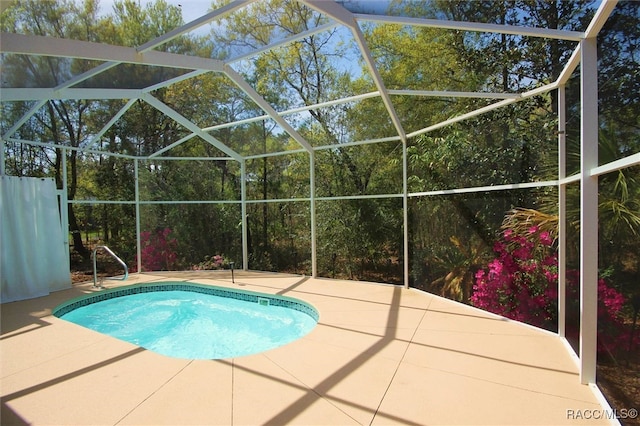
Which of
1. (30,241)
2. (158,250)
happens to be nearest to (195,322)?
(30,241)

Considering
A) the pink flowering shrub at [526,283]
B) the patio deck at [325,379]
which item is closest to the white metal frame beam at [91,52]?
the patio deck at [325,379]

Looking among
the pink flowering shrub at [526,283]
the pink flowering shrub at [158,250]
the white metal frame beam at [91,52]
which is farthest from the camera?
the pink flowering shrub at [158,250]

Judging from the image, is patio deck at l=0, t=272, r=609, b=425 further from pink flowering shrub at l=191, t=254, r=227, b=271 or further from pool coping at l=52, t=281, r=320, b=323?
pink flowering shrub at l=191, t=254, r=227, b=271

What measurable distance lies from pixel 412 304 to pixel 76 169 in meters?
9.85

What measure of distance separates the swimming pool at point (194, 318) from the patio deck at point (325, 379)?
1.16 meters

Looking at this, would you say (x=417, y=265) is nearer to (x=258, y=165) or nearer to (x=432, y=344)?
(x=432, y=344)

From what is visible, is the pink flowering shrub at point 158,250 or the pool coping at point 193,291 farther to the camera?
the pink flowering shrub at point 158,250

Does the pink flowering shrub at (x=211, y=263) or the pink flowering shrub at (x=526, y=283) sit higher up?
the pink flowering shrub at (x=526, y=283)

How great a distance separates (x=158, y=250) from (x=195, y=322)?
452 cm

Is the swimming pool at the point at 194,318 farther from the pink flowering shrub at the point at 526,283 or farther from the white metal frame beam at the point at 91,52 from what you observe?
the white metal frame beam at the point at 91,52

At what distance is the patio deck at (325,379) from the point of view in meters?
2.62

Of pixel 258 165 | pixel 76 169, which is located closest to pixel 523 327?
pixel 258 165

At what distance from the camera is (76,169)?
9.82 metres

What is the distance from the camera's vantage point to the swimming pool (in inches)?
211
